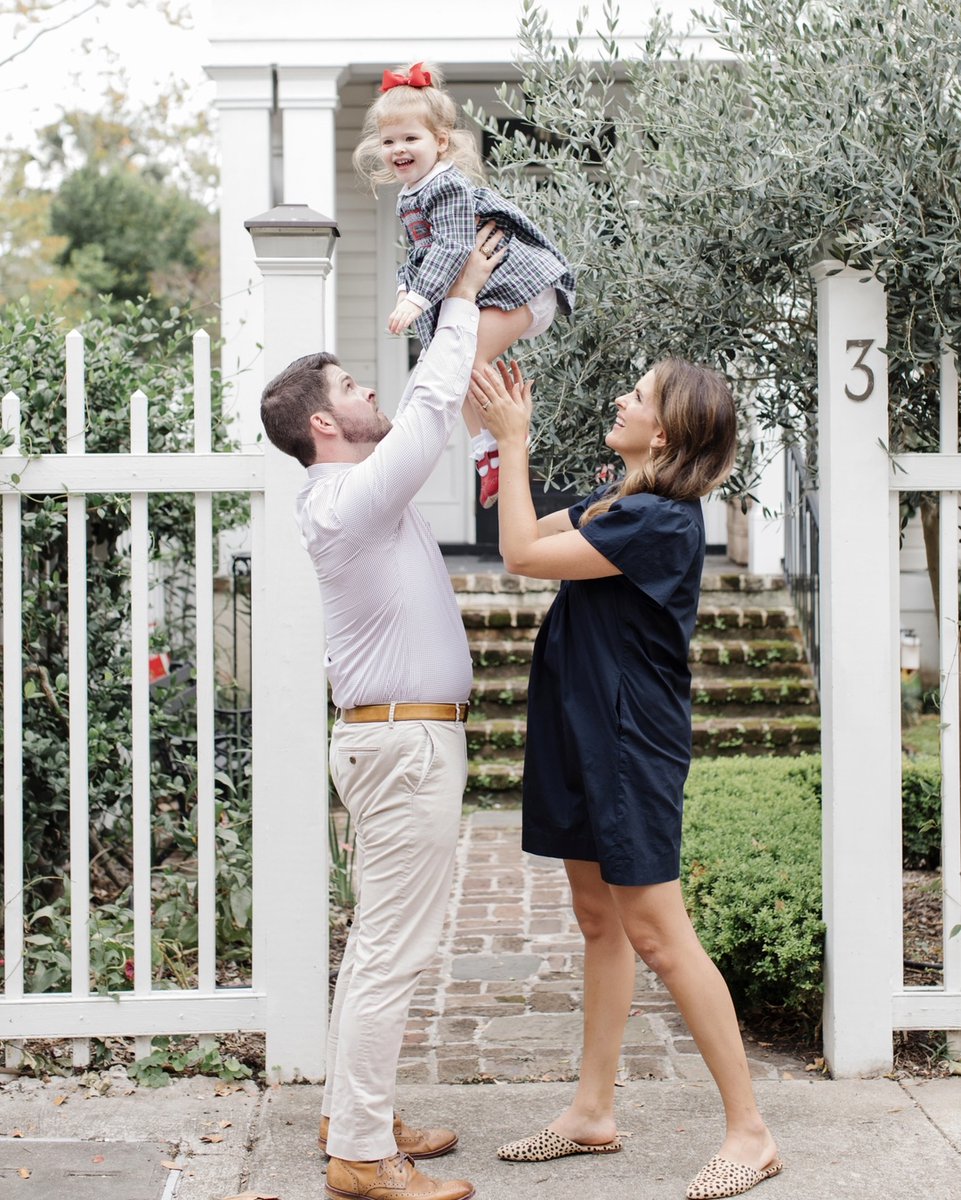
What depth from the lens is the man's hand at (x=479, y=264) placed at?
2926 millimetres

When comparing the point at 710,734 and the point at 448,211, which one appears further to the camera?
the point at 710,734

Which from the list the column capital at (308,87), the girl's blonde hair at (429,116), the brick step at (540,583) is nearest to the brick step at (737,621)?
the brick step at (540,583)

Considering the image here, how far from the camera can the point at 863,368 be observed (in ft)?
11.3

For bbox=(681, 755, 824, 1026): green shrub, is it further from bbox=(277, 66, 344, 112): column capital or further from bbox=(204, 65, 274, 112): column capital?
bbox=(204, 65, 274, 112): column capital

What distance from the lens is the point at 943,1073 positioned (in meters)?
3.53

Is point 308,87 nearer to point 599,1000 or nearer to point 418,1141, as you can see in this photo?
point 599,1000

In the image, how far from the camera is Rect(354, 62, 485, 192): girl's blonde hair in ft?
9.87

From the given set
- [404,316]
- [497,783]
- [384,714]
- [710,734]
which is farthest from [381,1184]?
[710,734]

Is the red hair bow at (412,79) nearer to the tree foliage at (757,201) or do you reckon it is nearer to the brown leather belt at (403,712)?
the tree foliage at (757,201)

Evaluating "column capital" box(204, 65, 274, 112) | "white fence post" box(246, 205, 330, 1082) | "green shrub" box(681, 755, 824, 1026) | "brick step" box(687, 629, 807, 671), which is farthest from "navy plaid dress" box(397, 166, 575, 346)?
"column capital" box(204, 65, 274, 112)

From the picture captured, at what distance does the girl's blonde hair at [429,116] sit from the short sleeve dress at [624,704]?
36.1 inches

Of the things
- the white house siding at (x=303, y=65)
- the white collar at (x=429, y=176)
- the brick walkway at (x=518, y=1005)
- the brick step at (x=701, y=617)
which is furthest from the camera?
the white house siding at (x=303, y=65)

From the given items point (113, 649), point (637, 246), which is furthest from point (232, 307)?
point (637, 246)

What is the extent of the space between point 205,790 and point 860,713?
1.76 meters
